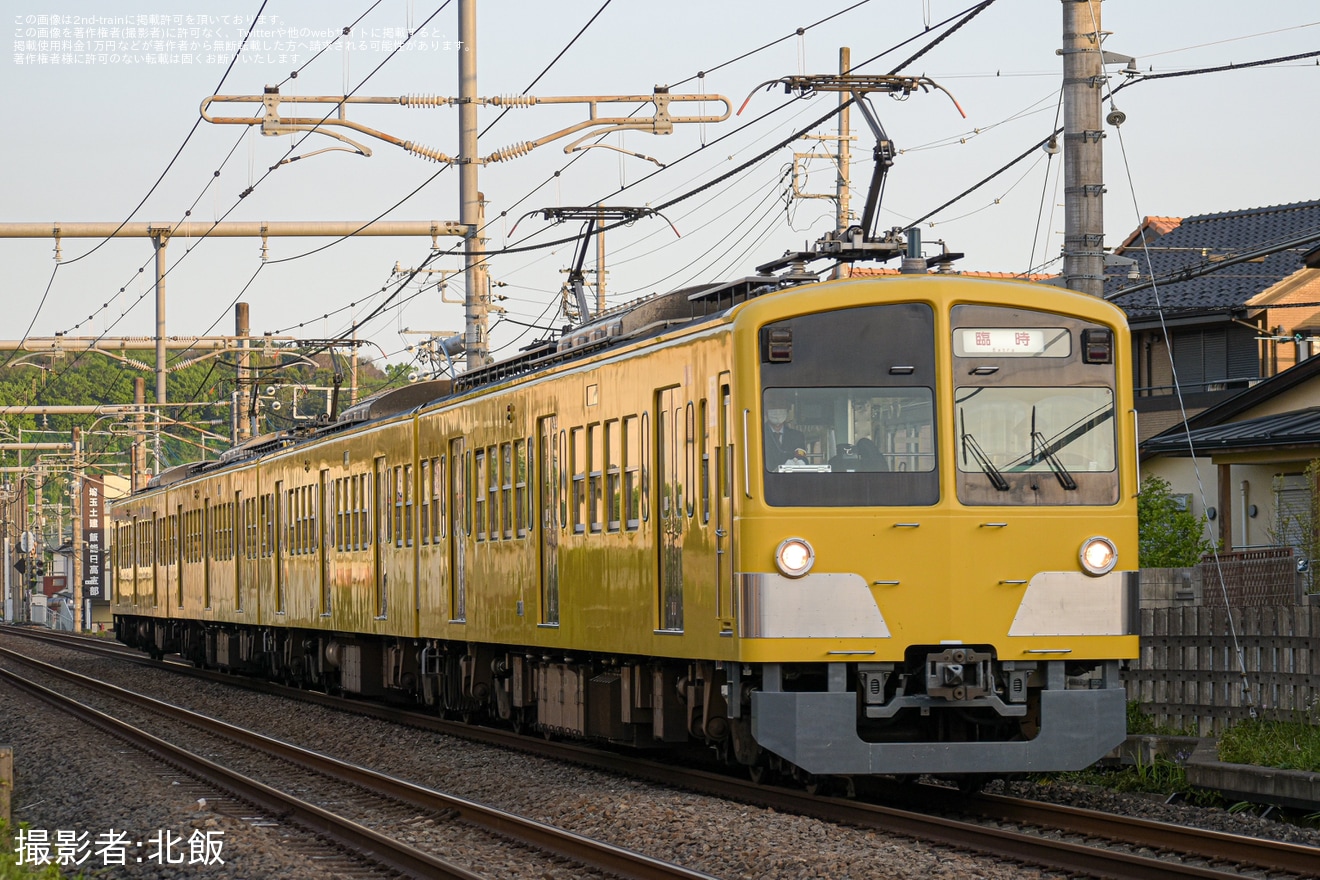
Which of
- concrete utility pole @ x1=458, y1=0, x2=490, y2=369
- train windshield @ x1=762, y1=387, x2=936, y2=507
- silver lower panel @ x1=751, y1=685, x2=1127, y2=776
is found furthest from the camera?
concrete utility pole @ x1=458, y1=0, x2=490, y2=369

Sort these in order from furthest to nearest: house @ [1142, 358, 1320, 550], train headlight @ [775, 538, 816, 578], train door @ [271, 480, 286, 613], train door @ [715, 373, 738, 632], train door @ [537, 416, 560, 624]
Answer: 1. train door @ [271, 480, 286, 613]
2. house @ [1142, 358, 1320, 550]
3. train door @ [537, 416, 560, 624]
4. train door @ [715, 373, 738, 632]
5. train headlight @ [775, 538, 816, 578]

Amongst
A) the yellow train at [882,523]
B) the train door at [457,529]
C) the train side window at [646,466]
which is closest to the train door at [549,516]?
the yellow train at [882,523]

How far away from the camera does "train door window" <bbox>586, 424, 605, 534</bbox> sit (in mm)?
13188

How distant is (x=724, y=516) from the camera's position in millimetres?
10820

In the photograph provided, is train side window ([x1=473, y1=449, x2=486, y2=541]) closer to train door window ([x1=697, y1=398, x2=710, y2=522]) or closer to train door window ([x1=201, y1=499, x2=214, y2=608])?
train door window ([x1=697, y1=398, x2=710, y2=522])

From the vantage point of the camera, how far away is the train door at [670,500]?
11.7m

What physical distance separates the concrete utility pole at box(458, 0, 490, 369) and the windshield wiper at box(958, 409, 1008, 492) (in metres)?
11.4

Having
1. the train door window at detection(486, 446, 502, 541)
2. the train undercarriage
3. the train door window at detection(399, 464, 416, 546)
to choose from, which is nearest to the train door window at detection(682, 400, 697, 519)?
the train undercarriage

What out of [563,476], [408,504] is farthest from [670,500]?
[408,504]

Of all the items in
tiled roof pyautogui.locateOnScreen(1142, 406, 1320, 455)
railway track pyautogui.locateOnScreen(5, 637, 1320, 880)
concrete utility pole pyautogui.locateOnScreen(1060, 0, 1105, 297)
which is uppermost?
concrete utility pole pyautogui.locateOnScreen(1060, 0, 1105, 297)

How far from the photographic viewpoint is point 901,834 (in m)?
9.81

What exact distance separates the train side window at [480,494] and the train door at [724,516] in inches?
213

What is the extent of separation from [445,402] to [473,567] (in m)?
1.79

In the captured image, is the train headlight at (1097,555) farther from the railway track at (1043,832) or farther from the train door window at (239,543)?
the train door window at (239,543)
